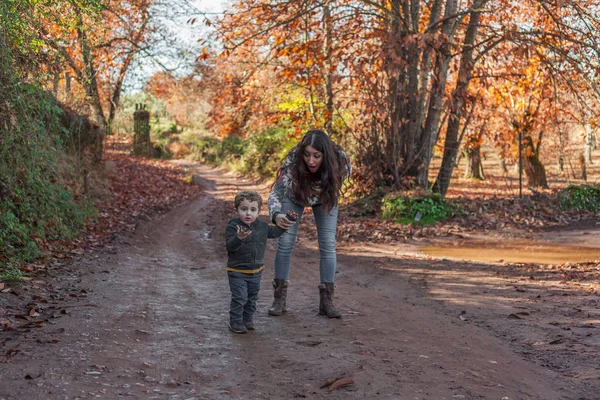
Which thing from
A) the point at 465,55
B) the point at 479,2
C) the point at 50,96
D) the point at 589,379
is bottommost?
the point at 589,379

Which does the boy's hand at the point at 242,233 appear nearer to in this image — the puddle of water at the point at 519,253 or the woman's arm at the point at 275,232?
the woman's arm at the point at 275,232

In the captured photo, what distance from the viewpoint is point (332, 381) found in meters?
3.84

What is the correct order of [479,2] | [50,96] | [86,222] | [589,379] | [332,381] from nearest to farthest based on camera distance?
[332,381], [589,379], [50,96], [86,222], [479,2]

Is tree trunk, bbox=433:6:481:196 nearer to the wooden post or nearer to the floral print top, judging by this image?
the floral print top

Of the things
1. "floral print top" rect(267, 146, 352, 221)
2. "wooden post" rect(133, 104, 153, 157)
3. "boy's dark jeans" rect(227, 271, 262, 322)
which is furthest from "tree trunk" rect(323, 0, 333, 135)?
"wooden post" rect(133, 104, 153, 157)

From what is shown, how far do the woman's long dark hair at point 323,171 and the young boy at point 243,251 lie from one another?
58 centimetres

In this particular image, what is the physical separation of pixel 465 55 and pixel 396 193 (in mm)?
3919

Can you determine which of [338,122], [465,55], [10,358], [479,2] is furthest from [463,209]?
[10,358]

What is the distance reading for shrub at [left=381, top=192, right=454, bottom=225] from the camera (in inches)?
543

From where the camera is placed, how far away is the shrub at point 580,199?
15.2 metres

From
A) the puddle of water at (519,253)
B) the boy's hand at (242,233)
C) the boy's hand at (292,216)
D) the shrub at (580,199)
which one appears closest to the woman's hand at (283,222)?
the boy's hand at (292,216)

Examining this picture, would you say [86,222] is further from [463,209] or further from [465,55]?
[465,55]

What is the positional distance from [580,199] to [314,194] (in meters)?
12.2

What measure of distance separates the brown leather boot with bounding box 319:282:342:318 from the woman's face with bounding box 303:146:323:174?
3.80 feet
